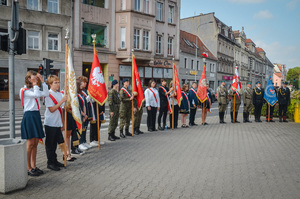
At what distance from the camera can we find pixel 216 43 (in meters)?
50.2

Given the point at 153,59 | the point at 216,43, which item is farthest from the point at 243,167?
the point at 216,43

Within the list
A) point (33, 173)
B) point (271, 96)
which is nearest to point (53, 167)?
point (33, 173)

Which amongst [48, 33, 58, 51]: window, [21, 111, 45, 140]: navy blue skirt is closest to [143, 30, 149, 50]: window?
[48, 33, 58, 51]: window

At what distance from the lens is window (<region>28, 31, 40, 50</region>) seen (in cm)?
2294

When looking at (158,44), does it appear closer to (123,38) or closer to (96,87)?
(123,38)

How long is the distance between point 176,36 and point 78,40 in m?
13.7

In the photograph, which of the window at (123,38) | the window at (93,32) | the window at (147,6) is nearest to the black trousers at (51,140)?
the window at (93,32)

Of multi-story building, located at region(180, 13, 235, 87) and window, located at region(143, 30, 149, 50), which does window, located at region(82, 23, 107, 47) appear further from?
multi-story building, located at region(180, 13, 235, 87)

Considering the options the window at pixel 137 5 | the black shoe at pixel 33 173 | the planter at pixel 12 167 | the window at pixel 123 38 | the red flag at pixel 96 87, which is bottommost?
the black shoe at pixel 33 173

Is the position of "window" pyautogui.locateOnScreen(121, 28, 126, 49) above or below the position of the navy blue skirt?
above

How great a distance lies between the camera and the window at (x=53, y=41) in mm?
23875

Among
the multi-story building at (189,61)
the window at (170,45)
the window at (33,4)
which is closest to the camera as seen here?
the window at (33,4)

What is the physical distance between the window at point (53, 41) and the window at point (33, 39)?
0.97 meters

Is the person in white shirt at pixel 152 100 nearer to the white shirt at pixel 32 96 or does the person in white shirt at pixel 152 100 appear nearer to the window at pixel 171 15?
the white shirt at pixel 32 96
